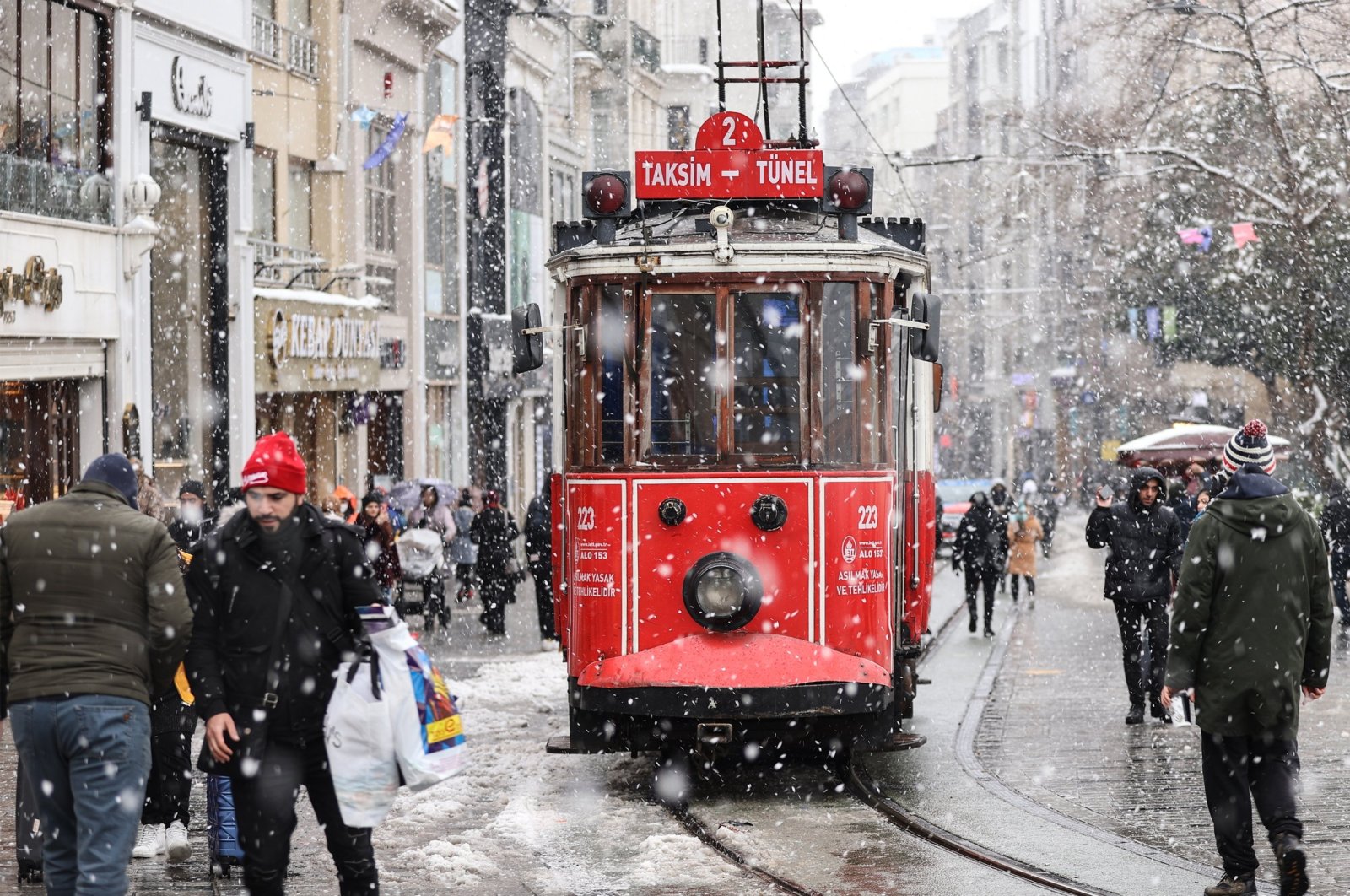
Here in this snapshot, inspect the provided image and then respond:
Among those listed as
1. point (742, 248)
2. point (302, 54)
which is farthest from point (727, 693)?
point (302, 54)

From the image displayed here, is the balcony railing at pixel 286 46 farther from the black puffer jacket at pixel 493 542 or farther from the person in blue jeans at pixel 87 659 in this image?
the person in blue jeans at pixel 87 659

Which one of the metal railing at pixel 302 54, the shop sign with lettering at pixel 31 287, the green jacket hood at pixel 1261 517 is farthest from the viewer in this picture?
the metal railing at pixel 302 54

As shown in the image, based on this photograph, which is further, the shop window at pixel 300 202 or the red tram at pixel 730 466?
the shop window at pixel 300 202

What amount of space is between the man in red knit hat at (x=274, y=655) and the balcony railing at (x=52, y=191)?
13396 mm

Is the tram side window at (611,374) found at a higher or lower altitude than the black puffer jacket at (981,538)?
higher

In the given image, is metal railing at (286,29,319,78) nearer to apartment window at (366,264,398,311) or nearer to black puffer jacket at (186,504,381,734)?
apartment window at (366,264,398,311)

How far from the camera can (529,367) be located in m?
11.0

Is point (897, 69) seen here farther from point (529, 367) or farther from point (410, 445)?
point (529, 367)

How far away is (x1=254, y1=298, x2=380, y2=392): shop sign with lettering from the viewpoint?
25.5 m

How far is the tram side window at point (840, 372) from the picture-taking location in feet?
35.7

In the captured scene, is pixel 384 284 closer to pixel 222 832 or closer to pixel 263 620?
pixel 222 832

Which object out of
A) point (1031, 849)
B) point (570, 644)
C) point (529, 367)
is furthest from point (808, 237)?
point (1031, 849)

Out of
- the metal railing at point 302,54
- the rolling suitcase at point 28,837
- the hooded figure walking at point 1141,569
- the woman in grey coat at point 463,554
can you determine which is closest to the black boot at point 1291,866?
the rolling suitcase at point 28,837

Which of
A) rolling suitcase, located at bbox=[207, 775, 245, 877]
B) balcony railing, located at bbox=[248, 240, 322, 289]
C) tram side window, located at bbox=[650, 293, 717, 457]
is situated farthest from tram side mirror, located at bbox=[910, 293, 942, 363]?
balcony railing, located at bbox=[248, 240, 322, 289]
